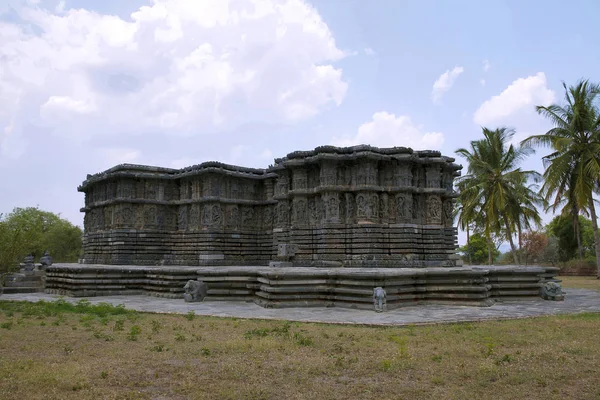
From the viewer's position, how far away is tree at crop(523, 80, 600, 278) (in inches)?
1076

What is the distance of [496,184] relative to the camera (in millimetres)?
33250

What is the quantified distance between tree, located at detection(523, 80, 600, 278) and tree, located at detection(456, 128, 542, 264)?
3.37 metres

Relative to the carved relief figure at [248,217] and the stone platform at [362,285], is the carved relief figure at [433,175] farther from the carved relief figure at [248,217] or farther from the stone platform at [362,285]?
the carved relief figure at [248,217]

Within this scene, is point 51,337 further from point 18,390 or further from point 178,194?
point 178,194

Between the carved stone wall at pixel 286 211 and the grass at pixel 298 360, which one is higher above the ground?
the carved stone wall at pixel 286 211

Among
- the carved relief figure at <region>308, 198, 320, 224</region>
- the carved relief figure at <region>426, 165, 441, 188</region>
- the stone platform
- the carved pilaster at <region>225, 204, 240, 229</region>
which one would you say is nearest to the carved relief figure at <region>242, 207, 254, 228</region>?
the carved pilaster at <region>225, 204, 240, 229</region>

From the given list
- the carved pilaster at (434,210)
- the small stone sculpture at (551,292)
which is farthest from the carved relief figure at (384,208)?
the small stone sculpture at (551,292)

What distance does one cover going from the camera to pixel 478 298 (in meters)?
14.3

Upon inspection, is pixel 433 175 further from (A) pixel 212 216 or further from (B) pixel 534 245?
(B) pixel 534 245

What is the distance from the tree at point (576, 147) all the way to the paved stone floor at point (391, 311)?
45.0 feet

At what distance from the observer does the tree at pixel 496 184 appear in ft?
109

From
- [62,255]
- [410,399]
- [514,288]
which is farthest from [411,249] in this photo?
[62,255]

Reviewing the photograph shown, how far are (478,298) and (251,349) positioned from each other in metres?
8.73

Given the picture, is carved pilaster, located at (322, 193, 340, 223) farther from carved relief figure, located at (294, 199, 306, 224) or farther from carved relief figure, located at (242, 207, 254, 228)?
carved relief figure, located at (242, 207, 254, 228)
